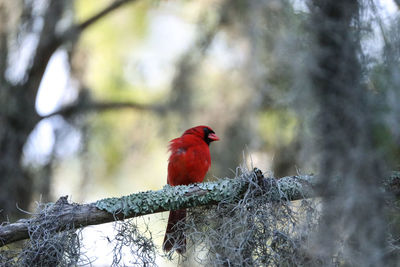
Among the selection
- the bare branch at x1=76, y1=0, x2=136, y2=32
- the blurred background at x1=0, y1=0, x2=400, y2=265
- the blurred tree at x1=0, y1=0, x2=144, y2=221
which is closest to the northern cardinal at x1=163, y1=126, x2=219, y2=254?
the blurred background at x1=0, y1=0, x2=400, y2=265

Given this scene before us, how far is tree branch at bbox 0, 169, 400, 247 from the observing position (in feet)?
10.4

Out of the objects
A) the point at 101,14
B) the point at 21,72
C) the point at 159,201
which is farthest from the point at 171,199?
the point at 101,14

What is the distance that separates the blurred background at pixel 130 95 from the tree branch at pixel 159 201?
54.5 inches

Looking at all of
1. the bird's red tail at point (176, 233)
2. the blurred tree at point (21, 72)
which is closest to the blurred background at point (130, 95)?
the blurred tree at point (21, 72)

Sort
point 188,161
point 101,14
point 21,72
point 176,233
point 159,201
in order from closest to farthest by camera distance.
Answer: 1. point 159,201
2. point 176,233
3. point 188,161
4. point 21,72
5. point 101,14

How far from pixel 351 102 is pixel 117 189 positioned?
4.65 m

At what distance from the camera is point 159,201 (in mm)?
3285

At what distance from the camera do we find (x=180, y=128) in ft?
21.6

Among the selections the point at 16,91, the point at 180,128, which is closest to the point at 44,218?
A: the point at 16,91

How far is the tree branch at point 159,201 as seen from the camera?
3.17m

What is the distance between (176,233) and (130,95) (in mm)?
4246

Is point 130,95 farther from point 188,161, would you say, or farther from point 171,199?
point 171,199

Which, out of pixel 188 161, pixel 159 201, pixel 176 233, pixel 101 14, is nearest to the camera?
pixel 159 201

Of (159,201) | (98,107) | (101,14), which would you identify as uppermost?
(101,14)
